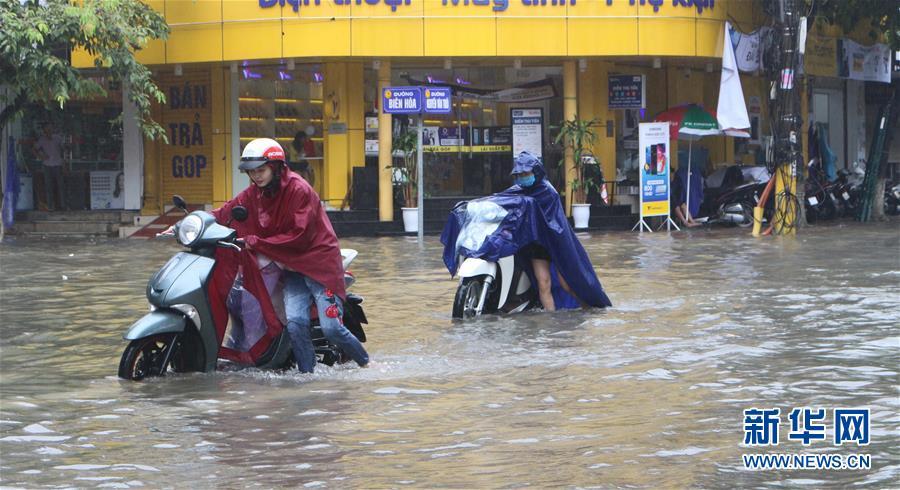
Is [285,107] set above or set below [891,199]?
above

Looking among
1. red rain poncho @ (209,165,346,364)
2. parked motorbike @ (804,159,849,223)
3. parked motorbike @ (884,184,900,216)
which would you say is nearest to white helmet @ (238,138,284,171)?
red rain poncho @ (209,165,346,364)

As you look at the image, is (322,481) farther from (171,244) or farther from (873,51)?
(873,51)

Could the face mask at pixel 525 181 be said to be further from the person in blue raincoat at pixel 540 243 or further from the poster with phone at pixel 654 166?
the poster with phone at pixel 654 166

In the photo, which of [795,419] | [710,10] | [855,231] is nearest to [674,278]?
[795,419]

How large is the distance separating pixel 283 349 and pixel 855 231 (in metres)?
16.5

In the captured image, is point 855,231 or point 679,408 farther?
point 855,231

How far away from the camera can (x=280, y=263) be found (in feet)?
26.0

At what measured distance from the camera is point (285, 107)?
26.6 metres

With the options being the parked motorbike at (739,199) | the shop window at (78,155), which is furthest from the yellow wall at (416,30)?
the shop window at (78,155)

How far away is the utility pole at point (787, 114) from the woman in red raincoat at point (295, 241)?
15.5 metres

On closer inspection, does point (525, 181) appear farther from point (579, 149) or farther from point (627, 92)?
point (627, 92)

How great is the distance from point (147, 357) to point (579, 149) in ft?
57.6

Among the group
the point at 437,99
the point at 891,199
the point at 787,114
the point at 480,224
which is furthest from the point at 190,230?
the point at 891,199

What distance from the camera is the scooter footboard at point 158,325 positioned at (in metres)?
7.56
